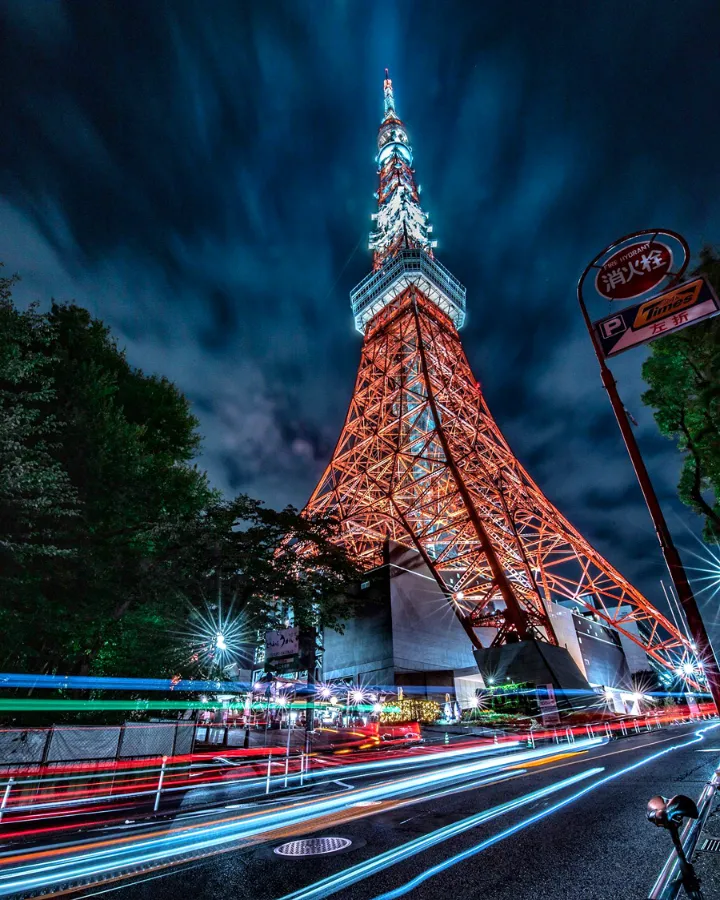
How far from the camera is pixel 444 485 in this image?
32.3 m

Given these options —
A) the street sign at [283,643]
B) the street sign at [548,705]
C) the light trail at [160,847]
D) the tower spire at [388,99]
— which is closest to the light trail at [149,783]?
the light trail at [160,847]

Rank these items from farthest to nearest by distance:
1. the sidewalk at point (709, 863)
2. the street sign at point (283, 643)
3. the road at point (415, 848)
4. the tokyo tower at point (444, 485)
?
the tokyo tower at point (444, 485), the street sign at point (283, 643), the road at point (415, 848), the sidewalk at point (709, 863)

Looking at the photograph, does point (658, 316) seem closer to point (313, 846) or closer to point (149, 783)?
point (313, 846)

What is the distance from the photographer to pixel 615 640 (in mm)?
36938

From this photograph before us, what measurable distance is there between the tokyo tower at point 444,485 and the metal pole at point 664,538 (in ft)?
52.6

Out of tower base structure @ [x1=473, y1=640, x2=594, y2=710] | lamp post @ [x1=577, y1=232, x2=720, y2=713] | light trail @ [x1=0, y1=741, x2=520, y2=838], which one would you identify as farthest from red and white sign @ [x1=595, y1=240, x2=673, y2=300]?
tower base structure @ [x1=473, y1=640, x2=594, y2=710]

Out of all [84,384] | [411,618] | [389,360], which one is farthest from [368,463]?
[84,384]

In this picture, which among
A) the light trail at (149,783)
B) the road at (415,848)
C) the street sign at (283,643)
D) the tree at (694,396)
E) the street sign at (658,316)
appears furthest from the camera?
the street sign at (283,643)

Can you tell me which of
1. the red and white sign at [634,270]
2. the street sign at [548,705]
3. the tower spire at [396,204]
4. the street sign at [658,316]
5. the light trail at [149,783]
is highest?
the tower spire at [396,204]

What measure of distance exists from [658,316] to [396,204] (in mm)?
51060

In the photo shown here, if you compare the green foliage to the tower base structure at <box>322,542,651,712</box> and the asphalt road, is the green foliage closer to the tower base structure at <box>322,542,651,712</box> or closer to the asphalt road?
the tower base structure at <box>322,542,651,712</box>

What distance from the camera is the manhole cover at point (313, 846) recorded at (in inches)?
170

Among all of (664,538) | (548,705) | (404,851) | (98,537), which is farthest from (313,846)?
(548,705)

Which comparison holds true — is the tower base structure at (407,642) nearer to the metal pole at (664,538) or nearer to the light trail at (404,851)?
the light trail at (404,851)
